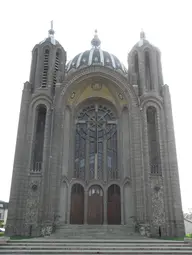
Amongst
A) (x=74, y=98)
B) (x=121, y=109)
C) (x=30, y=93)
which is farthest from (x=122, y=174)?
(x=30, y=93)

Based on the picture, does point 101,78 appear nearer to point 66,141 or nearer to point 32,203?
point 66,141

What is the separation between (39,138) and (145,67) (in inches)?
514

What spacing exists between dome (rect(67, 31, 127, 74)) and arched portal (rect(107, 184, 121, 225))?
14.6m

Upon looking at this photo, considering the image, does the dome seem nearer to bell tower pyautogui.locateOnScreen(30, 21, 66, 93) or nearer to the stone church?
bell tower pyautogui.locateOnScreen(30, 21, 66, 93)

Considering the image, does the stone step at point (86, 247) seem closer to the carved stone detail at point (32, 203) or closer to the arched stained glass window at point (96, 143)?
the carved stone detail at point (32, 203)

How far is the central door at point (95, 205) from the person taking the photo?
72.4ft

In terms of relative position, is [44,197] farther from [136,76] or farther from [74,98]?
[136,76]

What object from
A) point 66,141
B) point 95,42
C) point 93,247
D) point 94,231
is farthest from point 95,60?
point 93,247

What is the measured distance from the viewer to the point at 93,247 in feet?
42.0

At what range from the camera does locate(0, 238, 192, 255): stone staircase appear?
1222cm

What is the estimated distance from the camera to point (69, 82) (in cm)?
2530

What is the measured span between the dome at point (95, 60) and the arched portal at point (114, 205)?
47.7ft

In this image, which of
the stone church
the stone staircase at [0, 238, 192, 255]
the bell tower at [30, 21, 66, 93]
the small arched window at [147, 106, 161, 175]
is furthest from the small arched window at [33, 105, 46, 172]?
the small arched window at [147, 106, 161, 175]

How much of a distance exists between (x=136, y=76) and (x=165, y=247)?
1711cm
